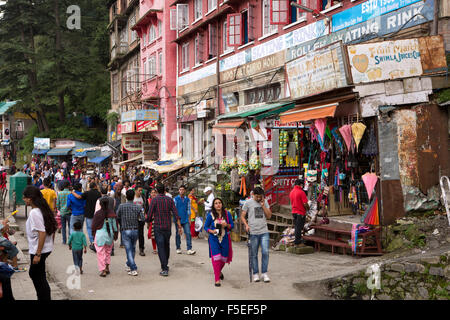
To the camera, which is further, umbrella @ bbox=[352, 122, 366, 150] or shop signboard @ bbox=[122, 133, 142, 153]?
shop signboard @ bbox=[122, 133, 142, 153]

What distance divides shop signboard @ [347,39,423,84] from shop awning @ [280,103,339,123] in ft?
3.46

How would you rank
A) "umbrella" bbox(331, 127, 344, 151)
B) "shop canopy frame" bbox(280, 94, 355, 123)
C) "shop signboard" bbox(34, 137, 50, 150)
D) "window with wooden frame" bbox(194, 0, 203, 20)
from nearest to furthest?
"shop canopy frame" bbox(280, 94, 355, 123) < "umbrella" bbox(331, 127, 344, 151) < "window with wooden frame" bbox(194, 0, 203, 20) < "shop signboard" bbox(34, 137, 50, 150)

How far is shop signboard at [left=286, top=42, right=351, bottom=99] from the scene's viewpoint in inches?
473

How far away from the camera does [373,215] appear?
1138 centimetres

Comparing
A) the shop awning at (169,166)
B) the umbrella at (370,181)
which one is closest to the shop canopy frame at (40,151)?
the shop awning at (169,166)

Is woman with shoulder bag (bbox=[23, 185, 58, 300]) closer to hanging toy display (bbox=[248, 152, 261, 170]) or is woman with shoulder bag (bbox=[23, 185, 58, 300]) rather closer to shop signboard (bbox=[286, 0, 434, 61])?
shop signboard (bbox=[286, 0, 434, 61])

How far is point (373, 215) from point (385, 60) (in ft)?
12.3

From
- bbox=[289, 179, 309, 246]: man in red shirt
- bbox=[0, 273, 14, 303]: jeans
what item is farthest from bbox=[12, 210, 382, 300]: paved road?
bbox=[0, 273, 14, 303]: jeans

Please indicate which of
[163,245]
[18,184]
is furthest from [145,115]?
[163,245]

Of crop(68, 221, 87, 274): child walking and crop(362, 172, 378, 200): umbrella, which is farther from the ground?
crop(362, 172, 378, 200): umbrella

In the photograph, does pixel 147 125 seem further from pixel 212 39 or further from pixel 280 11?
pixel 280 11
